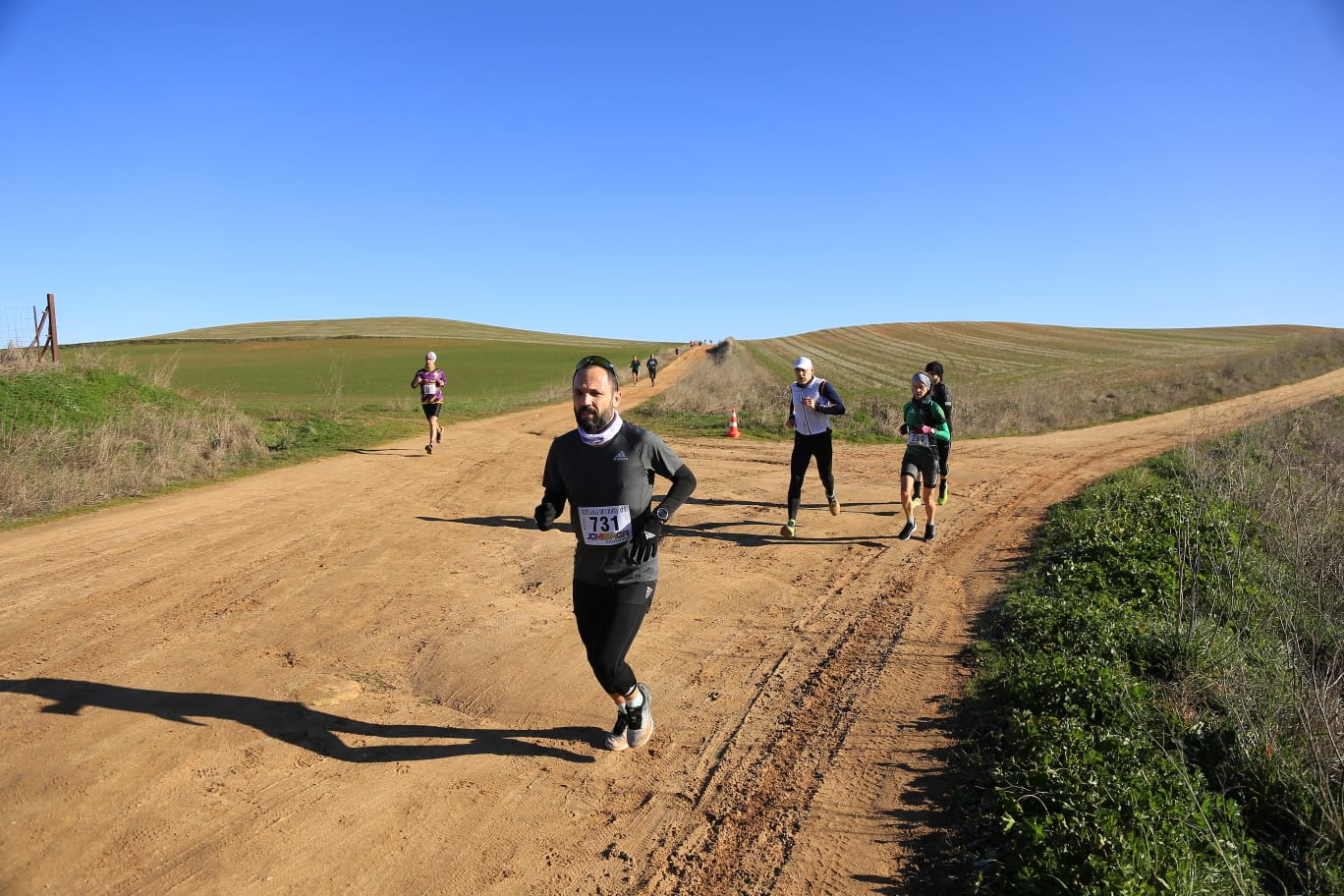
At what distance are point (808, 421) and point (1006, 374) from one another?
41.2 m

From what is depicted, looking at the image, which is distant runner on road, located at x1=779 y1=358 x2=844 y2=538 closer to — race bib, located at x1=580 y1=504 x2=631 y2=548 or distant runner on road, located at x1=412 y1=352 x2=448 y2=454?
race bib, located at x1=580 y1=504 x2=631 y2=548

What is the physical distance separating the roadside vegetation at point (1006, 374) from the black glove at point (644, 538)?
50.9 feet

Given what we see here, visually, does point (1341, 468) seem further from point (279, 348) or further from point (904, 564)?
point (279, 348)

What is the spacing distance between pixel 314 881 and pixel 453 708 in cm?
177

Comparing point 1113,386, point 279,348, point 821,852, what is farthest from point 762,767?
point 279,348

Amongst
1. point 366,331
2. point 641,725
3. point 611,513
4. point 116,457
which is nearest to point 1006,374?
point 116,457

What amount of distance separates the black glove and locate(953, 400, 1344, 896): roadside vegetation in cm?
200

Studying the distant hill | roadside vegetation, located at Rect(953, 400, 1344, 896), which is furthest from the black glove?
the distant hill

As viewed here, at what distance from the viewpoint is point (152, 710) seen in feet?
17.2

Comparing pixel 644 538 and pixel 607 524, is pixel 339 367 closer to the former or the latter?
pixel 607 524

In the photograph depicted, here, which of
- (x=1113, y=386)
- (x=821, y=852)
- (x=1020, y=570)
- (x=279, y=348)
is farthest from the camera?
(x=279, y=348)

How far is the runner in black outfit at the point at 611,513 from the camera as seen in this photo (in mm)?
4410

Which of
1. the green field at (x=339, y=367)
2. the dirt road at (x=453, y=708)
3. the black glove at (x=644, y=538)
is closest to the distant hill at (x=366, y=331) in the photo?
the green field at (x=339, y=367)

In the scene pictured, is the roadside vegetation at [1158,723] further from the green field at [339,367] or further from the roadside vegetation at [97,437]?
the green field at [339,367]
